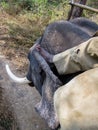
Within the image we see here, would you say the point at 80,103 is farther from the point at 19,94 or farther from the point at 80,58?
the point at 19,94

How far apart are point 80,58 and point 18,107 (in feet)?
6.92

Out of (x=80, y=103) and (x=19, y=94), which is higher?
(x=80, y=103)

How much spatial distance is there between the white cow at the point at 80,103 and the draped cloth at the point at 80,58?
177 millimetres

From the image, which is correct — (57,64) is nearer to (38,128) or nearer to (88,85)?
(88,85)

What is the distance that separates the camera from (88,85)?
2160 millimetres

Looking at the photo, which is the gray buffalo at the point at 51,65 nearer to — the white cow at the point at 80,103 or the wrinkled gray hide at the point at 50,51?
the wrinkled gray hide at the point at 50,51

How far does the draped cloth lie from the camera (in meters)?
2.47

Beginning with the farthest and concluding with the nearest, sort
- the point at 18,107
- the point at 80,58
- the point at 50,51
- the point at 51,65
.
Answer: the point at 18,107
the point at 50,51
the point at 51,65
the point at 80,58

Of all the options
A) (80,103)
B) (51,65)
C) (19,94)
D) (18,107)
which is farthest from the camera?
(19,94)

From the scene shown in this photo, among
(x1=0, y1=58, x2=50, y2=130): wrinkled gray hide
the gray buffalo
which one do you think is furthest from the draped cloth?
(x1=0, y1=58, x2=50, y2=130): wrinkled gray hide

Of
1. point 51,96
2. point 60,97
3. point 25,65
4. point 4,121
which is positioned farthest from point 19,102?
point 60,97

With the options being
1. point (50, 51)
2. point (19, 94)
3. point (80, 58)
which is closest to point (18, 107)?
point (19, 94)

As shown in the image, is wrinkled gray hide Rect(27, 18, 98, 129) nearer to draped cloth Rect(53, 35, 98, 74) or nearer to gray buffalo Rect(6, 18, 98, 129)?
gray buffalo Rect(6, 18, 98, 129)

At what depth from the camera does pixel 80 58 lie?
8.32ft
